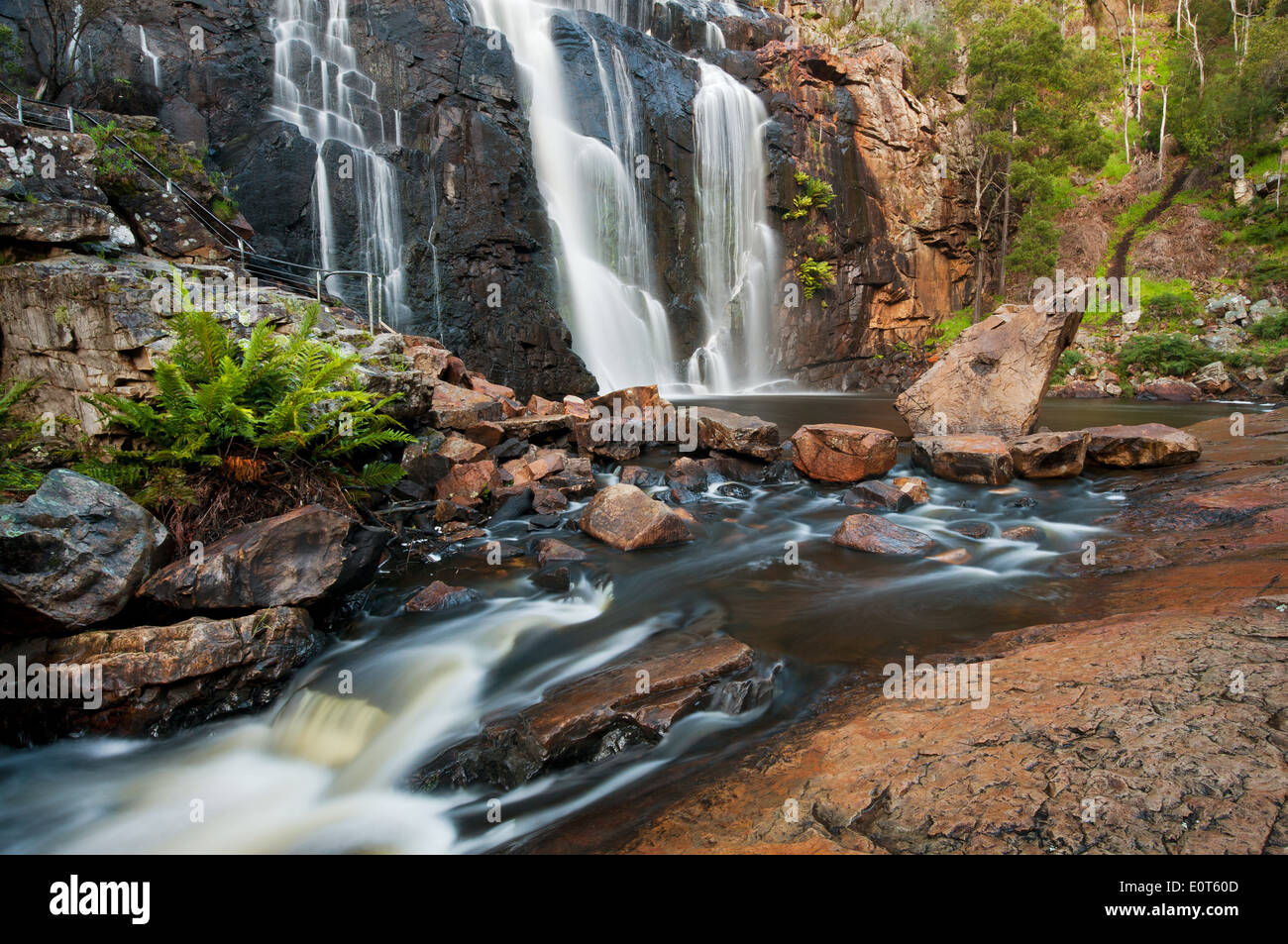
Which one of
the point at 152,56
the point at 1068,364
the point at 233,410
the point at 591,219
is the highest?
the point at 152,56

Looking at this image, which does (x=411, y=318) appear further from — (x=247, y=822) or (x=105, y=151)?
(x=247, y=822)

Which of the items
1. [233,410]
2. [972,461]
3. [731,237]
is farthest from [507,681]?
[731,237]

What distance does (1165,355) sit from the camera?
74.9 feet

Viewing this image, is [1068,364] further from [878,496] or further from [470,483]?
[470,483]

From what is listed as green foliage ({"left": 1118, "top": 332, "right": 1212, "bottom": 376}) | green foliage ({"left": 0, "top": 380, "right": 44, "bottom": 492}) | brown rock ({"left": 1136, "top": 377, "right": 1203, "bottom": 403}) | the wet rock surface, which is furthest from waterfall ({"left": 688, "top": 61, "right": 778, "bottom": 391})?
the wet rock surface

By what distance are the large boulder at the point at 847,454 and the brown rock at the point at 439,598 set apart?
5960 mm

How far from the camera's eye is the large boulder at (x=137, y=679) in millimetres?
4203

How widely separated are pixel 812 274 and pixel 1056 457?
1941 centimetres

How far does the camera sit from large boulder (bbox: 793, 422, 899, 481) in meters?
9.96

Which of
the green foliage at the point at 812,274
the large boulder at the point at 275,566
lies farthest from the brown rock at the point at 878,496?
the green foliage at the point at 812,274

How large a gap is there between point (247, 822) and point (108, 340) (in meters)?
5.53

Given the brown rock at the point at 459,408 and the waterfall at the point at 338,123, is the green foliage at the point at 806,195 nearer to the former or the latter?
the waterfall at the point at 338,123

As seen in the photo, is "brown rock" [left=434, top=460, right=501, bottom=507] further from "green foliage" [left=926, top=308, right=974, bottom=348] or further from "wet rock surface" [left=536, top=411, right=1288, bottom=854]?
"green foliage" [left=926, top=308, right=974, bottom=348]
